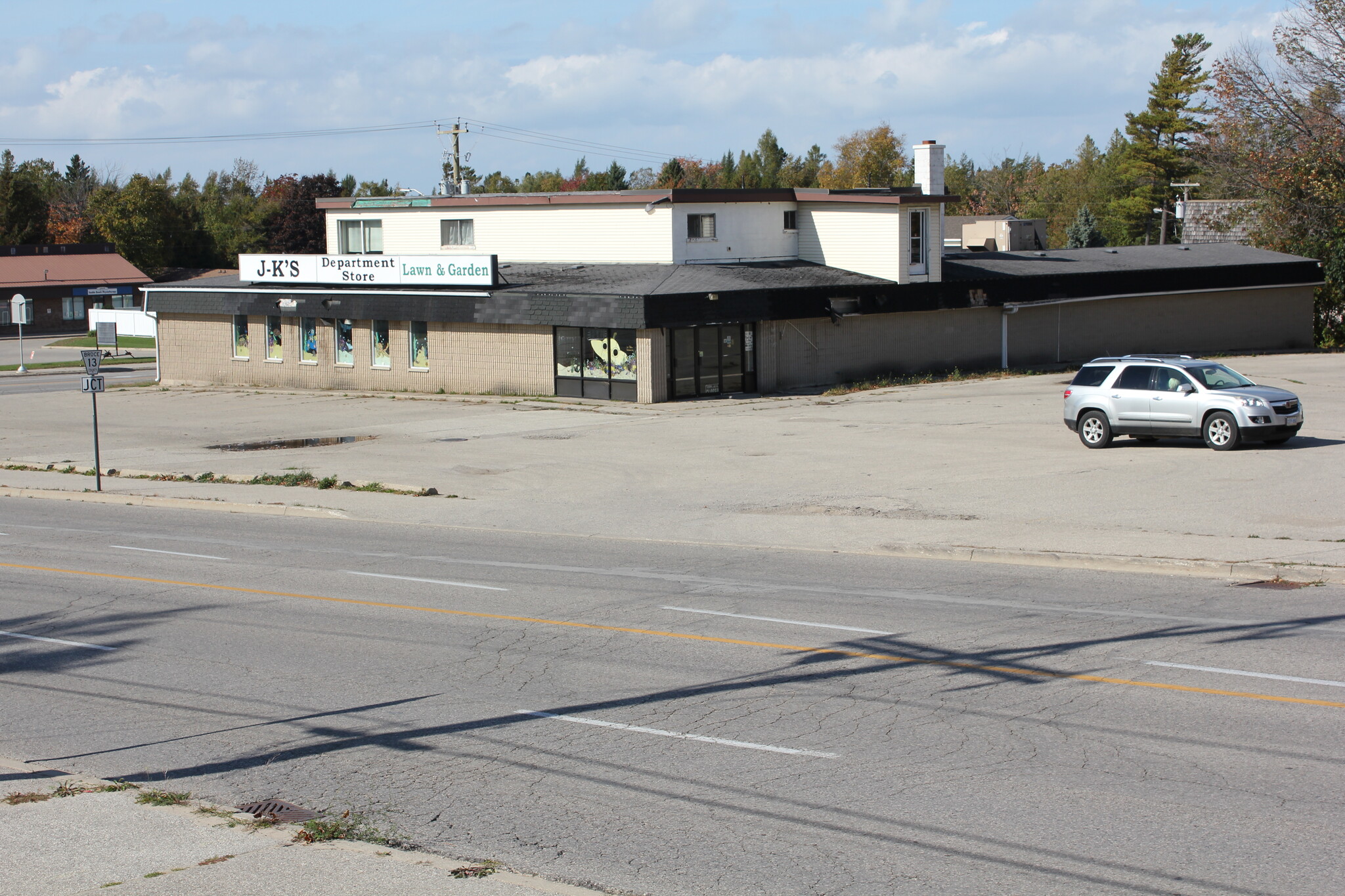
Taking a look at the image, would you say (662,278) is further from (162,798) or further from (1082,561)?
(162,798)

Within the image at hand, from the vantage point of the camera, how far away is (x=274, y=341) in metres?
48.3

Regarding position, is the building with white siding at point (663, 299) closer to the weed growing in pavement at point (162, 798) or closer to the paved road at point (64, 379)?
the paved road at point (64, 379)

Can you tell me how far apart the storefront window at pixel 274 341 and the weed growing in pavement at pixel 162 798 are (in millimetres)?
42535

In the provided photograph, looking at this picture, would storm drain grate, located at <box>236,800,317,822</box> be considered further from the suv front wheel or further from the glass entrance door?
the glass entrance door

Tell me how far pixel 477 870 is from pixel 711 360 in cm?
3227

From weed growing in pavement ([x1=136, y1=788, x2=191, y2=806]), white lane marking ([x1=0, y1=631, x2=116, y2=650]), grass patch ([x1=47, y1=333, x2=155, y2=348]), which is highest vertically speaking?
grass patch ([x1=47, y1=333, x2=155, y2=348])

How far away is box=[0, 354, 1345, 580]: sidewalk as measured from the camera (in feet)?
55.0

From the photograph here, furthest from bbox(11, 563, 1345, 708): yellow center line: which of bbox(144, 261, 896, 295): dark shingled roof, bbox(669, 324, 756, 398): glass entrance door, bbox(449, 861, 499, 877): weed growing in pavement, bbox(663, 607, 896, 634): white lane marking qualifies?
bbox(669, 324, 756, 398): glass entrance door

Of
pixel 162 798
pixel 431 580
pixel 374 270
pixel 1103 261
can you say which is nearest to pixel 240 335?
pixel 374 270

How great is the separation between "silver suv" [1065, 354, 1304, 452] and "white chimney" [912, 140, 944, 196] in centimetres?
2508

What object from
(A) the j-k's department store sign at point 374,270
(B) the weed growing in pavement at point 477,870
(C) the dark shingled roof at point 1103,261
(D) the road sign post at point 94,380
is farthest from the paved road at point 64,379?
(B) the weed growing in pavement at point 477,870

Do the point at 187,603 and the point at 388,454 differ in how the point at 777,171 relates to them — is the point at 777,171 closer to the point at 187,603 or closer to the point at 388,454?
the point at 388,454

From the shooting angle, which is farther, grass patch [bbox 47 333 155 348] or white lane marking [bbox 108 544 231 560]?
grass patch [bbox 47 333 155 348]

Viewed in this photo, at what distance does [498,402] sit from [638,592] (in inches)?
1007
